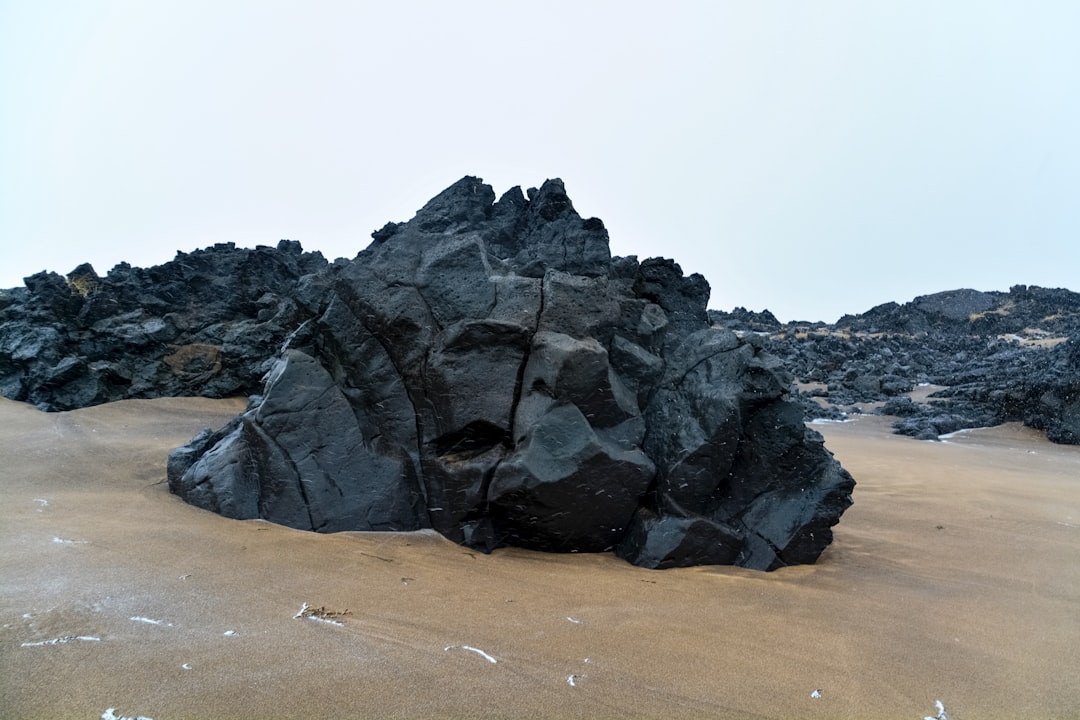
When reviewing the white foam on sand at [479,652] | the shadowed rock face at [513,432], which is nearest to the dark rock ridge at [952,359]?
→ the shadowed rock face at [513,432]

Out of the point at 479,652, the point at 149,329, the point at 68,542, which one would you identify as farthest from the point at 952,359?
the point at 68,542

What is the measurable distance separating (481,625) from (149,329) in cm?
1147

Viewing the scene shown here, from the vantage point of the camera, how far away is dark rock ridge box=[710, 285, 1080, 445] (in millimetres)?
12570

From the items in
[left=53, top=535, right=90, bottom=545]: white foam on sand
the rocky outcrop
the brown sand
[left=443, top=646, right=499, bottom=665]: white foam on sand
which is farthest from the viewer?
the rocky outcrop

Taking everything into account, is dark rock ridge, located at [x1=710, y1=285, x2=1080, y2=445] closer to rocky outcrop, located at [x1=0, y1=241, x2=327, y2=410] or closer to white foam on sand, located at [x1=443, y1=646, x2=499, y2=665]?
white foam on sand, located at [x1=443, y1=646, x2=499, y2=665]

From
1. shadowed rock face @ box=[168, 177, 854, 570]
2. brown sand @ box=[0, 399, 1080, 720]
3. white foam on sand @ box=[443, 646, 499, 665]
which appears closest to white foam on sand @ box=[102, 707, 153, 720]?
brown sand @ box=[0, 399, 1080, 720]

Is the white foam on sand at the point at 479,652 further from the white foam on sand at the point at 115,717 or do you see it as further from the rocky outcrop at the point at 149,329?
the rocky outcrop at the point at 149,329

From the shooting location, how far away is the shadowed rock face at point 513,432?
13.9 feet

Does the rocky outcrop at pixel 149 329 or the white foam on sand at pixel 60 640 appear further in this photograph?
the rocky outcrop at pixel 149 329

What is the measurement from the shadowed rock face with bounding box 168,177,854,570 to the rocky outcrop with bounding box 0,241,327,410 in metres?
4.72

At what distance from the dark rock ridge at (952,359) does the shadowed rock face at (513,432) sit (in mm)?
3585

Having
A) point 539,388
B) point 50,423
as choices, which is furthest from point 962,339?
point 50,423

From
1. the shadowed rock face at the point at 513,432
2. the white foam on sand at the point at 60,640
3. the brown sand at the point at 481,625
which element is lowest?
the brown sand at the point at 481,625

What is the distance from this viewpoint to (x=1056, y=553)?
4555mm
